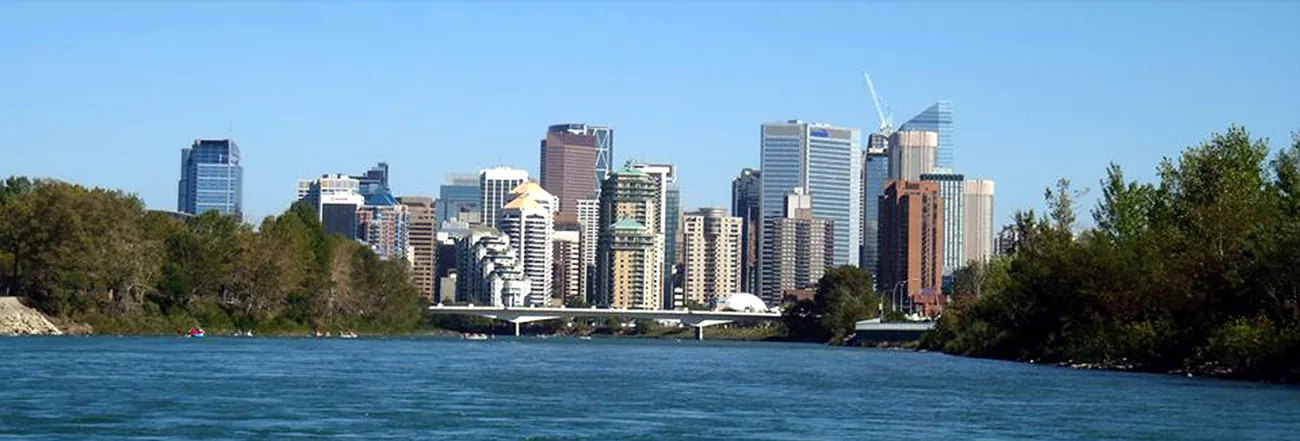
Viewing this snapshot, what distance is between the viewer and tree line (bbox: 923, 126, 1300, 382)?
81.2 metres

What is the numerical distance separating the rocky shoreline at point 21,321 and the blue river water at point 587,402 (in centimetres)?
4172

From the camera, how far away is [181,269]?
5979 inches

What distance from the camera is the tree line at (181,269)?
134 meters

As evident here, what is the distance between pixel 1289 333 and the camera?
7919cm

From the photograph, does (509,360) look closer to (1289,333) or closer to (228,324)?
(1289,333)

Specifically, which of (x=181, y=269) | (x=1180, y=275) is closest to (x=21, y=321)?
(x=181, y=269)

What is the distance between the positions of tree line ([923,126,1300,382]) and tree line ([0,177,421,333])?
58.7 meters

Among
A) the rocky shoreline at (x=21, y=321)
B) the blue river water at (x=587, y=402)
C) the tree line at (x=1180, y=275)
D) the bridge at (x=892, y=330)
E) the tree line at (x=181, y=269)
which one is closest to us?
the blue river water at (x=587, y=402)

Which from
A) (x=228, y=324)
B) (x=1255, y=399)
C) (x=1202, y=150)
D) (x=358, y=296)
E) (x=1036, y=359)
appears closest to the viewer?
(x=1255, y=399)

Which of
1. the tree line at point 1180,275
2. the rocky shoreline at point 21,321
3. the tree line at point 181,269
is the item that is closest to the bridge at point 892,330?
the tree line at point 181,269

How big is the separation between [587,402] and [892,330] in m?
122

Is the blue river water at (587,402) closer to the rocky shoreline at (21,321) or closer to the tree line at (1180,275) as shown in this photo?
the tree line at (1180,275)

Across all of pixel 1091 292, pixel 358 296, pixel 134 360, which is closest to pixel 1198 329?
pixel 1091 292

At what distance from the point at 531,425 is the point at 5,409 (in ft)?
40.8
